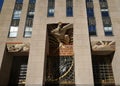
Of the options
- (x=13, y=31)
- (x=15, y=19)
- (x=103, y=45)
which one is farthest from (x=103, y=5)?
(x=13, y=31)

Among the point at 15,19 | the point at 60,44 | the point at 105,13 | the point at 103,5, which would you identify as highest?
the point at 103,5

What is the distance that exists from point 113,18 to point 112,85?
919cm

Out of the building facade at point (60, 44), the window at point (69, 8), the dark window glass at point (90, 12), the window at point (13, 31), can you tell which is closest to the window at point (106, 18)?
the building facade at point (60, 44)

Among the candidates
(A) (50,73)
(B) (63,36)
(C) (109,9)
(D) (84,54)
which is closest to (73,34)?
(B) (63,36)

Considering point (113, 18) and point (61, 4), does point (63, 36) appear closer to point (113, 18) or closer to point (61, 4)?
point (61, 4)

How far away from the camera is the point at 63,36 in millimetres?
25656

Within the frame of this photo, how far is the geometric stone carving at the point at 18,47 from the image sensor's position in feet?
80.8

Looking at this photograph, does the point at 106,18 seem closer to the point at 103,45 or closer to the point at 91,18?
the point at 91,18

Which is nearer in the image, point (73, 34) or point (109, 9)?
point (73, 34)

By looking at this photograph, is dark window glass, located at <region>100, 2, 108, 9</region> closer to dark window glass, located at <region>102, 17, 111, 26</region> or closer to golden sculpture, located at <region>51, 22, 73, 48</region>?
dark window glass, located at <region>102, 17, 111, 26</region>

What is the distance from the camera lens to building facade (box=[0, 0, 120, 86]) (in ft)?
75.6

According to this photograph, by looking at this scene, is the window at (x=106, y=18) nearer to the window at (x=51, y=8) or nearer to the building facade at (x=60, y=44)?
the building facade at (x=60, y=44)

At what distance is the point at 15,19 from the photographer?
91.0ft

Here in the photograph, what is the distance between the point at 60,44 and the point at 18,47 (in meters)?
5.24
